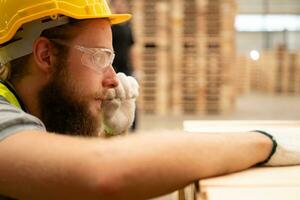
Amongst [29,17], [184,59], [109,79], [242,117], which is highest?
[29,17]

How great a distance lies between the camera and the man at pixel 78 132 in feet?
3.67

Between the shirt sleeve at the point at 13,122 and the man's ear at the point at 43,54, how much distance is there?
33 centimetres

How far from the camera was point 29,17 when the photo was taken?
1541mm

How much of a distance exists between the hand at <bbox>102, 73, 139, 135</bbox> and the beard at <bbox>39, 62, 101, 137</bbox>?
0.23 m

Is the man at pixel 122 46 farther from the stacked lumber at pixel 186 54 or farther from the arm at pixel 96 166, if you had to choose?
the arm at pixel 96 166

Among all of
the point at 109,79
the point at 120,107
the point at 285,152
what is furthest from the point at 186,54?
the point at 285,152

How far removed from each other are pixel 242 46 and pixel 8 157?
24.9 meters

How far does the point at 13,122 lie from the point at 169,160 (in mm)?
437

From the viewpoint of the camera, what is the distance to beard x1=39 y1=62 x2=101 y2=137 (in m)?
1.60

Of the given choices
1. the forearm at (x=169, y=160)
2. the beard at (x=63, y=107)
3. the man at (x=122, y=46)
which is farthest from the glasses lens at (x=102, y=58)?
the man at (x=122, y=46)

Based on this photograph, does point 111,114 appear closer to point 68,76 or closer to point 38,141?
point 68,76

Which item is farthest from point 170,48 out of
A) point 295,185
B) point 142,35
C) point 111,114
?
point 295,185

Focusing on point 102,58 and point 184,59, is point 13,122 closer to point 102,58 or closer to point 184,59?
point 102,58

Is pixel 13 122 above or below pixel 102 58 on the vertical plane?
below
